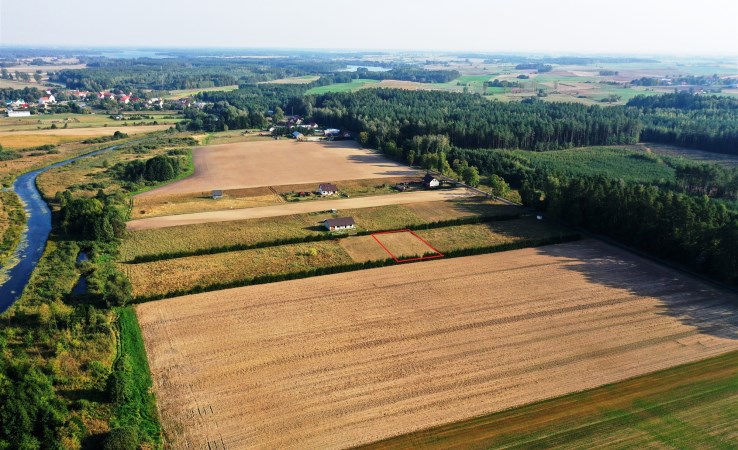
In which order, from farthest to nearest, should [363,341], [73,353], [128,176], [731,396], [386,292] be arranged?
1. [128,176]
2. [386,292]
3. [363,341]
4. [73,353]
5. [731,396]

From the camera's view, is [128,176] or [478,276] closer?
[478,276]

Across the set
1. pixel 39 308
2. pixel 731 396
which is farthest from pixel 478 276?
pixel 39 308

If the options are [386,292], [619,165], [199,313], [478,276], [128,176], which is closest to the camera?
[199,313]

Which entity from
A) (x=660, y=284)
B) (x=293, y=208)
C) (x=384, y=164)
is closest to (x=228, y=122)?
(x=384, y=164)

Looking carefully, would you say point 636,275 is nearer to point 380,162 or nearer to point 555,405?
point 555,405

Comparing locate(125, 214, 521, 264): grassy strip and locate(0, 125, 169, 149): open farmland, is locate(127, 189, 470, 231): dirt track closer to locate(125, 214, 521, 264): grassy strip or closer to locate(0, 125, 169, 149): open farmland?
locate(125, 214, 521, 264): grassy strip

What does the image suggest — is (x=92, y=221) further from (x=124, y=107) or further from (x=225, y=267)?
(x=124, y=107)
